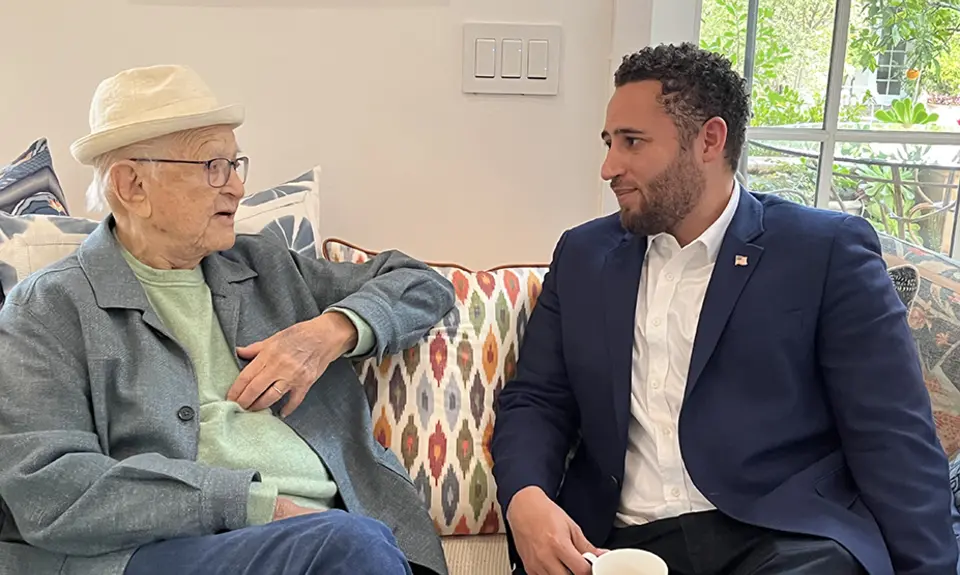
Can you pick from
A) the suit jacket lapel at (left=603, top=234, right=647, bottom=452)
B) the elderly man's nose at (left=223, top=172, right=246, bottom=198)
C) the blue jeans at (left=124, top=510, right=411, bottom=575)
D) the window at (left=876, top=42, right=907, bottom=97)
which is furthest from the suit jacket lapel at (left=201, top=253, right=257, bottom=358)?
the window at (left=876, top=42, right=907, bottom=97)

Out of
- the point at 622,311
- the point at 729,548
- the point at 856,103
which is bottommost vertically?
the point at 729,548

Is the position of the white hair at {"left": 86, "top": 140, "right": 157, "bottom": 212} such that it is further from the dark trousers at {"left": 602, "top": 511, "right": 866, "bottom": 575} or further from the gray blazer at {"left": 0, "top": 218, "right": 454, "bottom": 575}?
the dark trousers at {"left": 602, "top": 511, "right": 866, "bottom": 575}

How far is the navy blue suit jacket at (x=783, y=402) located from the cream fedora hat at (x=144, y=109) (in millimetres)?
723

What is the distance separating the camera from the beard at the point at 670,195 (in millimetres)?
1462

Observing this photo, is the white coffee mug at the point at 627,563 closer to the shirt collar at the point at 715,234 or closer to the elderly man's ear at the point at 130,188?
the shirt collar at the point at 715,234

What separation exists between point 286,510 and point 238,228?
62 centimetres

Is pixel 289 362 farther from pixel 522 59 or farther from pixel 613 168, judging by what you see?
pixel 522 59

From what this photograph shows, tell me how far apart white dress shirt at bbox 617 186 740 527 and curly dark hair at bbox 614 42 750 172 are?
0.15 meters

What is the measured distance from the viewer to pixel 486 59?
1887 mm

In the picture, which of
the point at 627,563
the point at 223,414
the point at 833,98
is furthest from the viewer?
the point at 833,98

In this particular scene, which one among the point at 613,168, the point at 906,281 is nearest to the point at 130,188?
the point at 613,168

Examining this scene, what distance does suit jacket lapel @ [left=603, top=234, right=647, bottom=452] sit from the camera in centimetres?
147

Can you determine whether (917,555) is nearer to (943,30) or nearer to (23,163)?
(943,30)

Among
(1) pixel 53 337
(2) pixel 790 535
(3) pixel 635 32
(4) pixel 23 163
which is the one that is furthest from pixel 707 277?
(4) pixel 23 163
